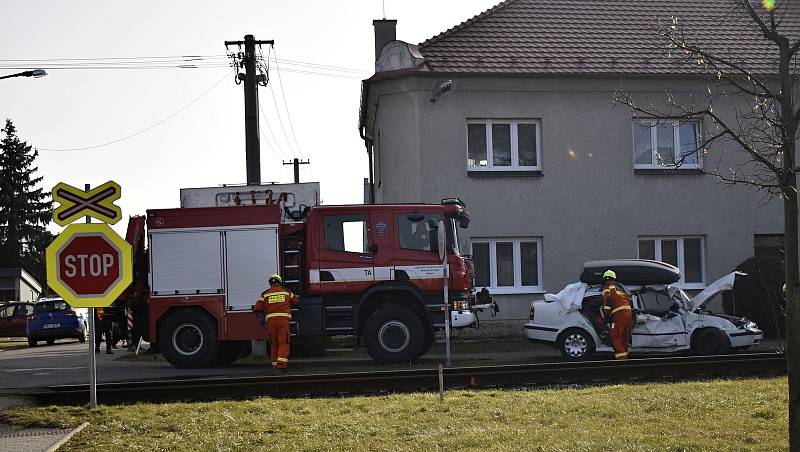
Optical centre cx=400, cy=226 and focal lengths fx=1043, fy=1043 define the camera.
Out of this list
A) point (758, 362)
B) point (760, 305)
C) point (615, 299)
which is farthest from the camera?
point (760, 305)

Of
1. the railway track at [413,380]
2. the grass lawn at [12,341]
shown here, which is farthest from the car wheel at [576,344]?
the grass lawn at [12,341]

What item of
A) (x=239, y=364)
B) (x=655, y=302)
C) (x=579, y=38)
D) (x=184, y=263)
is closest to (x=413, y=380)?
(x=184, y=263)

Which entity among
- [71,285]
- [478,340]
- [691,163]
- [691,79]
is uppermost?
[691,79]

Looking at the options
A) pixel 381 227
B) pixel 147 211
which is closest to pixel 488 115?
pixel 381 227

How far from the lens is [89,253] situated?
1131 cm

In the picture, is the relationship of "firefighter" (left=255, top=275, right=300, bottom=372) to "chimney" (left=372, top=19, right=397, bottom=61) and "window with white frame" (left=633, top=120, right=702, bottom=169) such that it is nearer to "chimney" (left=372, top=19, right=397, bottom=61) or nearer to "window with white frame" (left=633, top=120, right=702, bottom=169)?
"window with white frame" (left=633, top=120, right=702, bottom=169)

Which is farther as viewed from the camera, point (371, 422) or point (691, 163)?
point (691, 163)

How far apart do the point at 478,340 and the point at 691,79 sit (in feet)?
26.9

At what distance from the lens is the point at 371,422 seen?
10539 millimetres

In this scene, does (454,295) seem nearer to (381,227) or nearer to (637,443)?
(381,227)

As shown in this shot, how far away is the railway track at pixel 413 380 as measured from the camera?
13.8 m

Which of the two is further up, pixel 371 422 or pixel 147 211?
pixel 147 211

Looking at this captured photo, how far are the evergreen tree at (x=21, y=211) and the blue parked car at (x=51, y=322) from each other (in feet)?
116

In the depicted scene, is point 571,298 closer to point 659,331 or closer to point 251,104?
point 659,331
